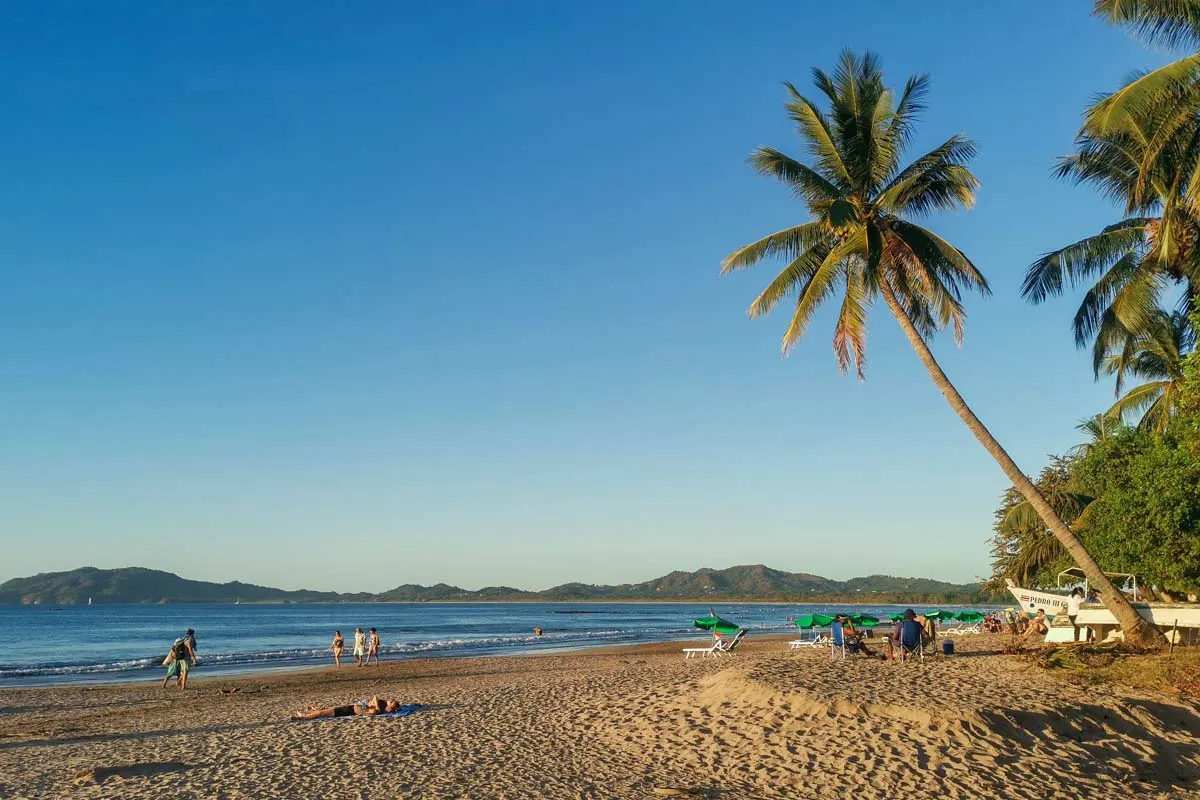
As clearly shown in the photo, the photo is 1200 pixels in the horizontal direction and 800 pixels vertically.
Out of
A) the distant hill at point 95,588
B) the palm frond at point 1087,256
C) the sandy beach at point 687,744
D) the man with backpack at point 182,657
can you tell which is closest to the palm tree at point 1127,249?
the palm frond at point 1087,256

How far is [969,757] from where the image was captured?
9.36 m

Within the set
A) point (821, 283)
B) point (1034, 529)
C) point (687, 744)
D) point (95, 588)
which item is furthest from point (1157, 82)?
point (95, 588)

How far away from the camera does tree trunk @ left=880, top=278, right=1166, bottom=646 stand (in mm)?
16375

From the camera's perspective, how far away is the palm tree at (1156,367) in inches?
852

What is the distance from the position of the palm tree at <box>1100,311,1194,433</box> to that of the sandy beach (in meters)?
11.1

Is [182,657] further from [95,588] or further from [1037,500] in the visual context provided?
[95,588]

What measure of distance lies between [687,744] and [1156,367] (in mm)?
22181

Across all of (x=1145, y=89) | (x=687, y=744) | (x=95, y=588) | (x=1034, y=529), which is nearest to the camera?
(x=687, y=744)

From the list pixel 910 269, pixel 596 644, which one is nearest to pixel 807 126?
pixel 910 269

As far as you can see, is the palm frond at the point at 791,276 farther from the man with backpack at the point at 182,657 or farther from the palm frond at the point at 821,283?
the man with backpack at the point at 182,657

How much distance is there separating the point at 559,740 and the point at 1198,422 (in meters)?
13.1

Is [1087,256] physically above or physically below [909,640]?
above

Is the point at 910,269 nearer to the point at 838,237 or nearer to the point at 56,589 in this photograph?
the point at 838,237

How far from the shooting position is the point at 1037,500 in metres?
16.7
